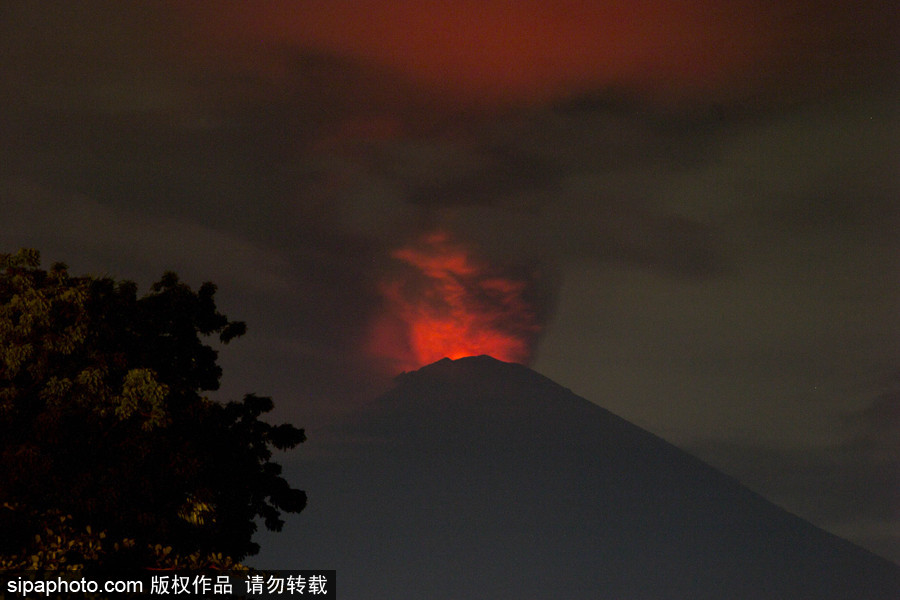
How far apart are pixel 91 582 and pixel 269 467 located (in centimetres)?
1105

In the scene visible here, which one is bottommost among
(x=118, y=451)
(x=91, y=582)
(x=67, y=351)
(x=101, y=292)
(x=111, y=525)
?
(x=91, y=582)

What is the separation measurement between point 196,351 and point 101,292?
428 centimetres

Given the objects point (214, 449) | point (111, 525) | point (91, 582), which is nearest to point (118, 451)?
point (111, 525)

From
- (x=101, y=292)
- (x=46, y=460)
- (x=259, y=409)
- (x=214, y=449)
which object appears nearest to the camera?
(x=46, y=460)

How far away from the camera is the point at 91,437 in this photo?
20578mm

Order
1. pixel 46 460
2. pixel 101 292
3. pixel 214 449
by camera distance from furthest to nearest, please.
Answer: pixel 214 449, pixel 101 292, pixel 46 460

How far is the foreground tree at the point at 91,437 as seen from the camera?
19.5 metres

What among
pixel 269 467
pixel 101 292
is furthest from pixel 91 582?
pixel 269 467

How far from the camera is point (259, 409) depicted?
2894 centimetres

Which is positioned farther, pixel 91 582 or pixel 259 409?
pixel 259 409

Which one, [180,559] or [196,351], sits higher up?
[196,351]

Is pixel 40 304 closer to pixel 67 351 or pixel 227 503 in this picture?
pixel 67 351

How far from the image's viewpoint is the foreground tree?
1955cm

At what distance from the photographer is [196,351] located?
2728 centimetres
